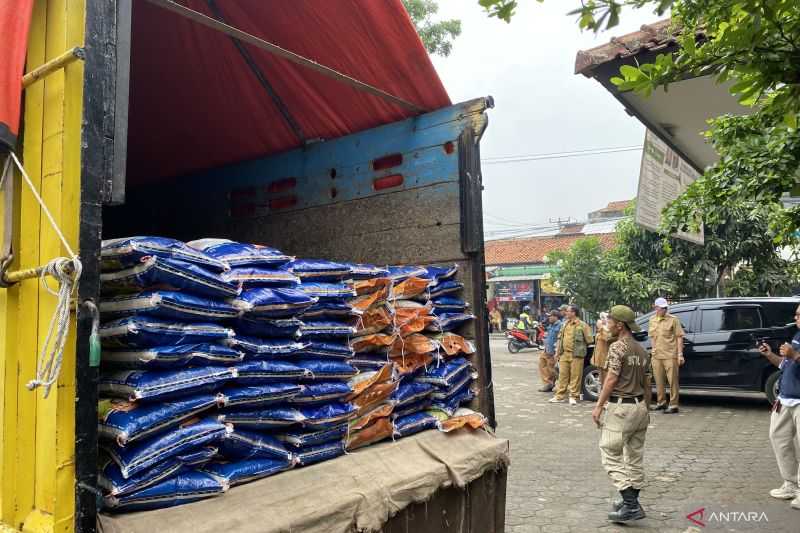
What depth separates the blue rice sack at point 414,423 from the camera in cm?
295

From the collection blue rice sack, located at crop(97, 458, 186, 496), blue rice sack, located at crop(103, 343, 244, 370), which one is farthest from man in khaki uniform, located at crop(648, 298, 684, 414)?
blue rice sack, located at crop(97, 458, 186, 496)

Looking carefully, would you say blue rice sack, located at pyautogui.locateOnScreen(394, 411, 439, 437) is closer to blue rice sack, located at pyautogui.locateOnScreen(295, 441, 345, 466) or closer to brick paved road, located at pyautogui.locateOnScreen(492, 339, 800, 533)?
blue rice sack, located at pyautogui.locateOnScreen(295, 441, 345, 466)

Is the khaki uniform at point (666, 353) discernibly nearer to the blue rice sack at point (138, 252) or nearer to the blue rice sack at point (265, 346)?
the blue rice sack at point (265, 346)

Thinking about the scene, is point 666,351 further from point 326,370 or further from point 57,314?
point 57,314

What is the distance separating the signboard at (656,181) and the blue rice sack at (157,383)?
5.93 meters

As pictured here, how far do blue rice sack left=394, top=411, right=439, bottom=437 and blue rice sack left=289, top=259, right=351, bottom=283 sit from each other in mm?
755

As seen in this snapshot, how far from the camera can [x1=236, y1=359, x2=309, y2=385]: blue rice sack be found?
2.32 meters

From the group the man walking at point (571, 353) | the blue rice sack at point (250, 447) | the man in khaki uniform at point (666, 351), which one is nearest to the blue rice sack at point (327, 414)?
the blue rice sack at point (250, 447)

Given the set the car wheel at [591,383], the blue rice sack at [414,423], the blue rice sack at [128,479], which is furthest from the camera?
the car wheel at [591,383]

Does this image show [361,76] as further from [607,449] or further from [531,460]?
[531,460]

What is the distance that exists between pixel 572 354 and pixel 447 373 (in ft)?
28.4

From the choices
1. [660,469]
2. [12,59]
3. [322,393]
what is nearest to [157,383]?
[322,393]

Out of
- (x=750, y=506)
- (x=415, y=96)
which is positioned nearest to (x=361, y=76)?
(x=415, y=96)

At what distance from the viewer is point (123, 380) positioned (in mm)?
A: 2031
